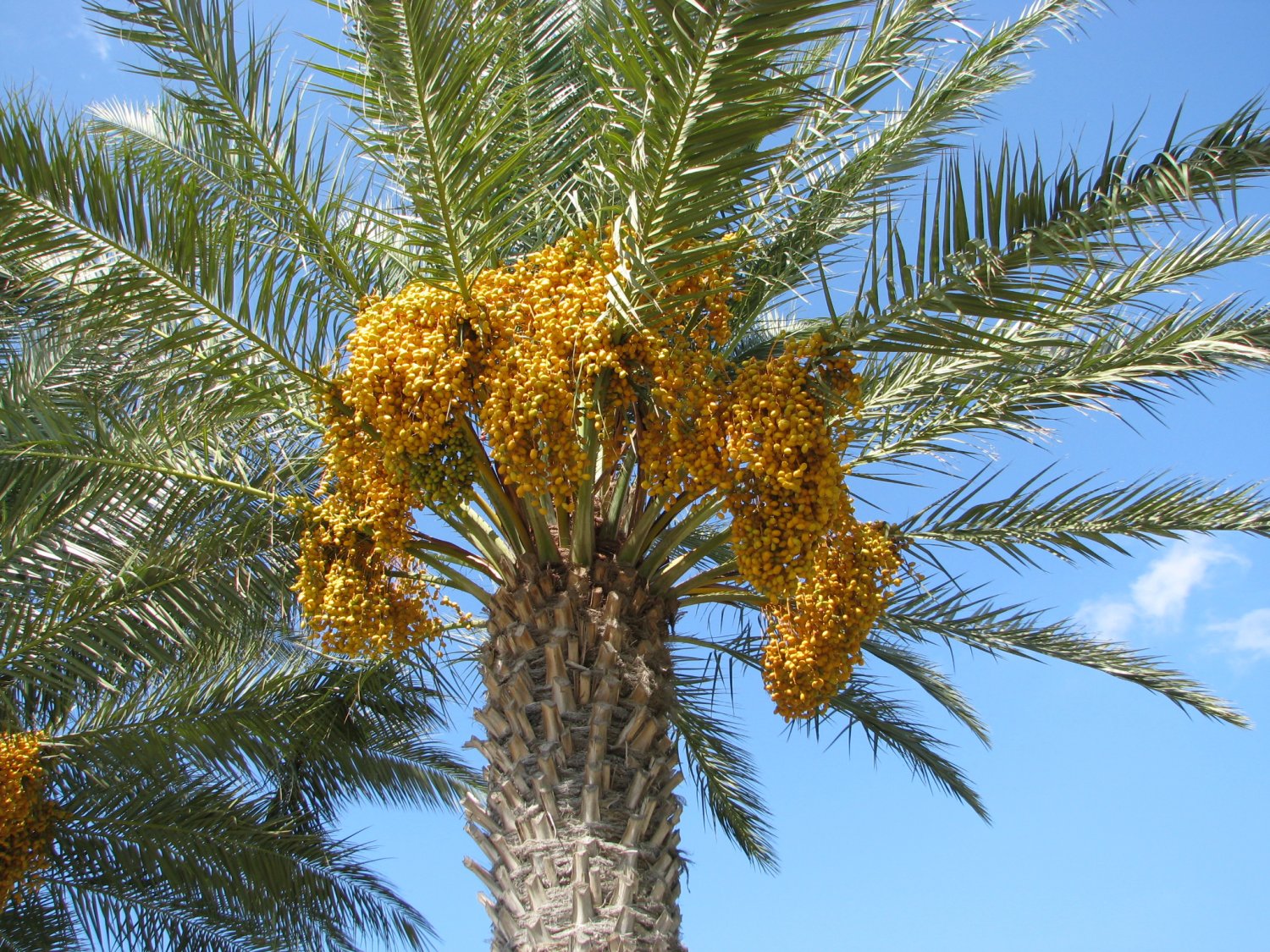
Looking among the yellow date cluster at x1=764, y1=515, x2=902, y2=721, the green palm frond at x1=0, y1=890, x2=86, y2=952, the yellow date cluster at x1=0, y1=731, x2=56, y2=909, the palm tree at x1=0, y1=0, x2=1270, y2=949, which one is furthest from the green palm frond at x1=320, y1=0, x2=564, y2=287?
the green palm frond at x1=0, y1=890, x2=86, y2=952

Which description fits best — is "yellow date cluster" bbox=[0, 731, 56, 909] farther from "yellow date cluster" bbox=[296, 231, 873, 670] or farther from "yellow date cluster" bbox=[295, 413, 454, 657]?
"yellow date cluster" bbox=[296, 231, 873, 670]

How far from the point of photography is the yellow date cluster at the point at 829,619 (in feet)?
16.3

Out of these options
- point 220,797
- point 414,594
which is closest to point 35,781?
point 220,797

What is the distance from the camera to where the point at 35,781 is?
7.41 m

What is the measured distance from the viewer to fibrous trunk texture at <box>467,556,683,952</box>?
4539 mm

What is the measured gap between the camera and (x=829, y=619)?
16.3 ft

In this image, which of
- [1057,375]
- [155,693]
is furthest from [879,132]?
[155,693]

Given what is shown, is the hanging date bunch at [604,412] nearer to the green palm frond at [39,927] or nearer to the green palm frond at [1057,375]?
the green palm frond at [1057,375]

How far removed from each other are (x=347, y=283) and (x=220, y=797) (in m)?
4.57

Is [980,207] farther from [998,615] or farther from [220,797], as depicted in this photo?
[220,797]

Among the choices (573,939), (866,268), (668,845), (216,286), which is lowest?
(573,939)

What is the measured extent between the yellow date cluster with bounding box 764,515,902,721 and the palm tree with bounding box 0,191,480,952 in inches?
109

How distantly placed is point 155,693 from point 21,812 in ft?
3.42

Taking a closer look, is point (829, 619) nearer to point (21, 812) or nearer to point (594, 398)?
point (594, 398)
